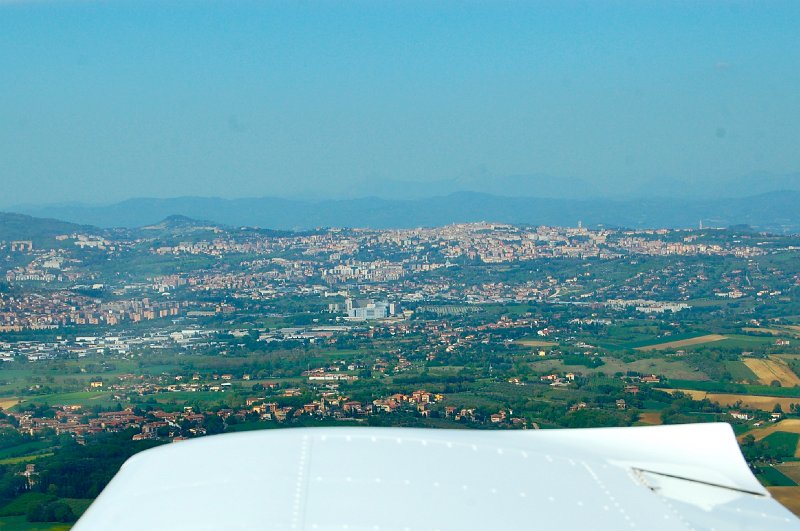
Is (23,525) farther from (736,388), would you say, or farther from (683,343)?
(683,343)

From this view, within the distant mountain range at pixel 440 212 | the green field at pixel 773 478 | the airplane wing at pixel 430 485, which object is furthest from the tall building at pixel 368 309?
the distant mountain range at pixel 440 212

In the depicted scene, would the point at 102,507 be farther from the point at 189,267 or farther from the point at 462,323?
the point at 189,267

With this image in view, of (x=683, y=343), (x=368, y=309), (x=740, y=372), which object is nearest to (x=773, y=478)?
(x=740, y=372)

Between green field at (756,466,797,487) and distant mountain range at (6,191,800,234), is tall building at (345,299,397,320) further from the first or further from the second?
distant mountain range at (6,191,800,234)

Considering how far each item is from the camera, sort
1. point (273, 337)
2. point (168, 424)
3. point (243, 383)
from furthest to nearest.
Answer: point (273, 337) < point (243, 383) < point (168, 424)

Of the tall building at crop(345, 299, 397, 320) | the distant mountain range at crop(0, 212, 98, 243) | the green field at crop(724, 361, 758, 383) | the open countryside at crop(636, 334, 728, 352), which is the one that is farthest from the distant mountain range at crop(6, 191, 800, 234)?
the green field at crop(724, 361, 758, 383)

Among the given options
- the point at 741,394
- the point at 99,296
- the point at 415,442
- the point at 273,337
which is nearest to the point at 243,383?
the point at 273,337
